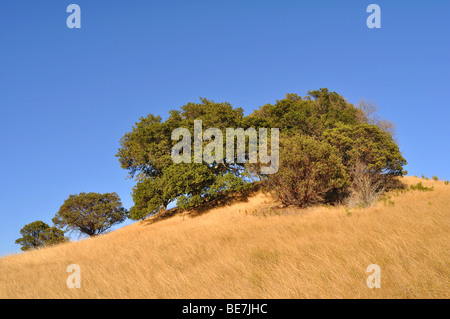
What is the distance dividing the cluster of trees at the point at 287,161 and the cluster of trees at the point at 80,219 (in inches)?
388

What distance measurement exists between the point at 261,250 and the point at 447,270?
14.2ft

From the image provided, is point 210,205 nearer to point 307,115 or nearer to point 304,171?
point 304,171

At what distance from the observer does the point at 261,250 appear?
8.14 metres

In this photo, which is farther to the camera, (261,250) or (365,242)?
(261,250)

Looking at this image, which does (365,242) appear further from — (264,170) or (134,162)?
(134,162)

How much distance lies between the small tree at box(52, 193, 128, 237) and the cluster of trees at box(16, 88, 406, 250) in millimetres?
117

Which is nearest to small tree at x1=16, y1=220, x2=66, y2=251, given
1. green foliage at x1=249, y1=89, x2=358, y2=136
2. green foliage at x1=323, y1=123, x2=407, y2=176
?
green foliage at x1=249, y1=89, x2=358, y2=136

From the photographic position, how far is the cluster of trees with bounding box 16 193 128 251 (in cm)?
3588

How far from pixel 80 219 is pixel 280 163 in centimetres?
2791

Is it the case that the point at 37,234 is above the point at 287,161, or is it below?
below

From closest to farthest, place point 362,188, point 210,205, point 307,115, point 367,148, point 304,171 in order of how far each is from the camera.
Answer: point 362,188 < point 304,171 < point 367,148 < point 210,205 < point 307,115

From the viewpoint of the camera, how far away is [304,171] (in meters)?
21.2

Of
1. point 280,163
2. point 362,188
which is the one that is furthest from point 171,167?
point 362,188
